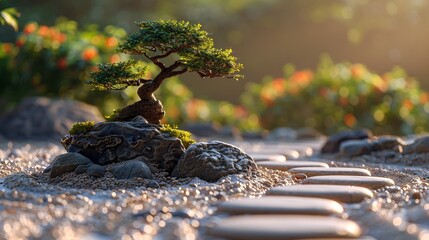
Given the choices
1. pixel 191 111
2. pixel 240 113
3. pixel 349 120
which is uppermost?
pixel 240 113

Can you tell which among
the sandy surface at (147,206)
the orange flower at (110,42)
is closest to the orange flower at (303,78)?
the orange flower at (110,42)

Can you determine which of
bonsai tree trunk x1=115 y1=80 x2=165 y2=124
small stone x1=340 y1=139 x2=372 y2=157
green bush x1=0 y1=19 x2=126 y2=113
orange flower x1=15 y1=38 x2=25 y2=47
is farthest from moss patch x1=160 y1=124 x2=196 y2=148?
orange flower x1=15 y1=38 x2=25 y2=47

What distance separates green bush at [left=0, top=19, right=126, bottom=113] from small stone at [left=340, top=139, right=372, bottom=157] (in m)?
3.51

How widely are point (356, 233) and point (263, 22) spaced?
13.9 metres

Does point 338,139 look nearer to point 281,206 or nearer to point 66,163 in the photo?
point 66,163

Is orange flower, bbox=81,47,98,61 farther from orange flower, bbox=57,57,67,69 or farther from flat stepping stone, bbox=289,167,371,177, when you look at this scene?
flat stepping stone, bbox=289,167,371,177

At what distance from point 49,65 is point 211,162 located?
4982mm

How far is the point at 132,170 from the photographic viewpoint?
4.20 m

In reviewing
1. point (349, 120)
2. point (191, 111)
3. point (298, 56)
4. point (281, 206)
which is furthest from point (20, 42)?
point (298, 56)

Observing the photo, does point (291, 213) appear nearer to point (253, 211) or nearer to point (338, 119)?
point (253, 211)

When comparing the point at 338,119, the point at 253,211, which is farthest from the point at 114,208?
the point at 338,119

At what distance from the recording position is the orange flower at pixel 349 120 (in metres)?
10.2

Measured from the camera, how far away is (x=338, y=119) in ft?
34.0

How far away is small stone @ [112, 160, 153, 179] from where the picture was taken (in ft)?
13.7
